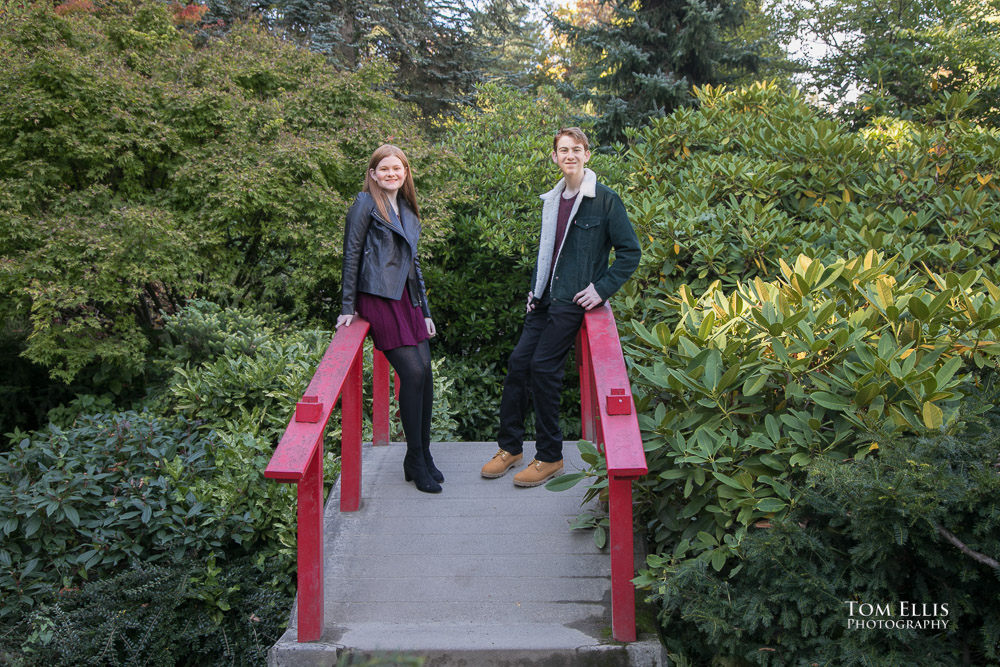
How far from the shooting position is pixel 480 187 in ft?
21.4

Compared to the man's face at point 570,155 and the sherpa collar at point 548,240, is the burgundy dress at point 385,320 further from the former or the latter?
the man's face at point 570,155

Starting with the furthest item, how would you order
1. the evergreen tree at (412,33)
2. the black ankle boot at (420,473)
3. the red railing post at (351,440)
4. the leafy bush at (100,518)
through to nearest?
the evergreen tree at (412,33), the black ankle boot at (420,473), the red railing post at (351,440), the leafy bush at (100,518)

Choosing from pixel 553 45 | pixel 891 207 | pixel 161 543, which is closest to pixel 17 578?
pixel 161 543

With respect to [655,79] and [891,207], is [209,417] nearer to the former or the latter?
[891,207]

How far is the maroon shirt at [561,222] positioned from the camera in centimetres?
364

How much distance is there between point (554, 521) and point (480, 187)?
3.73 metres

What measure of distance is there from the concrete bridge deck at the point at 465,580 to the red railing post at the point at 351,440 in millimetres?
98

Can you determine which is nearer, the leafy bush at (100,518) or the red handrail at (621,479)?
the red handrail at (621,479)

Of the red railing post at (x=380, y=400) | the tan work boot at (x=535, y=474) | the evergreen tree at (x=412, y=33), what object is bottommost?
the tan work boot at (x=535, y=474)

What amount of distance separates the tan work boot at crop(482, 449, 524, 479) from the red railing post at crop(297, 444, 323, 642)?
1.31 metres

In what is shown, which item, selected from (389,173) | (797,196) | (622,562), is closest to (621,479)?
(622,562)

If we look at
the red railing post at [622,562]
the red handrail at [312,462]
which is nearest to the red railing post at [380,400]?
the red handrail at [312,462]

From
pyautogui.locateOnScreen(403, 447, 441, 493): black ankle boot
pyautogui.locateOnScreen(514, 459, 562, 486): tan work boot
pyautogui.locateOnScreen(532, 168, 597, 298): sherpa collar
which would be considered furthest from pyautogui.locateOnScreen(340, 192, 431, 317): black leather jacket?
pyautogui.locateOnScreen(514, 459, 562, 486): tan work boot

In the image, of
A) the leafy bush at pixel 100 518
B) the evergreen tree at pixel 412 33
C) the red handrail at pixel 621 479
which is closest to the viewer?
the red handrail at pixel 621 479
